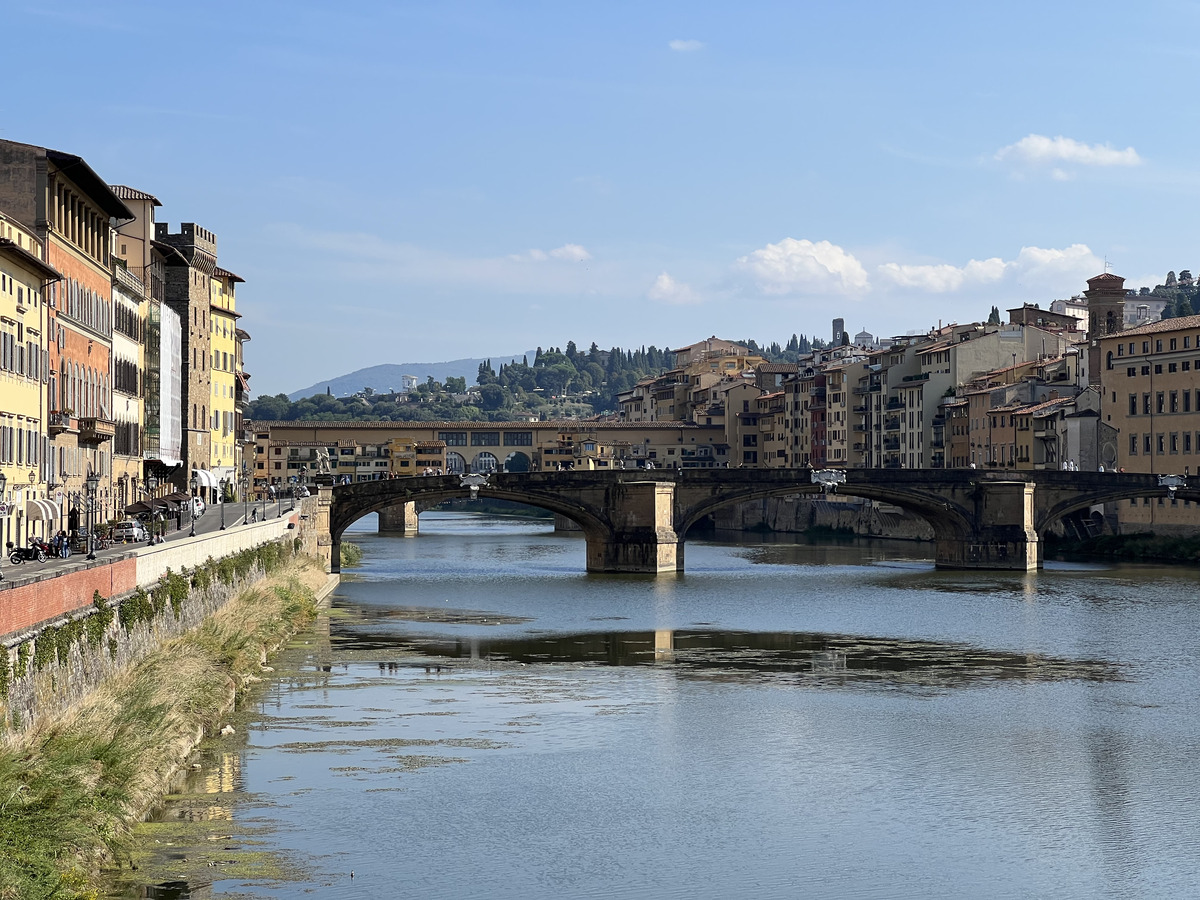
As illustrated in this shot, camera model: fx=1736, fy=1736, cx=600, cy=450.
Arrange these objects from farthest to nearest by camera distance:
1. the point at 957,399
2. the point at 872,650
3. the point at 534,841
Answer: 1. the point at 957,399
2. the point at 872,650
3. the point at 534,841

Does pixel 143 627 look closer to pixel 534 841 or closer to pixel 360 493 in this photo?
pixel 534 841

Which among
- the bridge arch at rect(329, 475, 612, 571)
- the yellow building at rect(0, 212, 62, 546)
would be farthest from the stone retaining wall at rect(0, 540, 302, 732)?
the bridge arch at rect(329, 475, 612, 571)

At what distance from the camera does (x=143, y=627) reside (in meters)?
32.3

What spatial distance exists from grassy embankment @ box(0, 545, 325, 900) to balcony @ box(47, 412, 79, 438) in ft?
43.2

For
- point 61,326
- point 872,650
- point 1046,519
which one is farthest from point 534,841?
point 1046,519

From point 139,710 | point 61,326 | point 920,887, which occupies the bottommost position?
point 920,887

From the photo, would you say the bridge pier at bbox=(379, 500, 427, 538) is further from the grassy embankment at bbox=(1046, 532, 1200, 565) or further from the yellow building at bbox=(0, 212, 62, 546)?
the yellow building at bbox=(0, 212, 62, 546)

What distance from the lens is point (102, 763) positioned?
23.4 meters

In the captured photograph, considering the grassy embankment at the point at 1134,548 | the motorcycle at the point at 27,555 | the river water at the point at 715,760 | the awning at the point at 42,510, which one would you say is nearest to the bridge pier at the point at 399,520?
the grassy embankment at the point at 1134,548

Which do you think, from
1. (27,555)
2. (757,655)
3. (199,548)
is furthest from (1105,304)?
(27,555)

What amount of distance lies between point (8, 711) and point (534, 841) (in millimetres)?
7562

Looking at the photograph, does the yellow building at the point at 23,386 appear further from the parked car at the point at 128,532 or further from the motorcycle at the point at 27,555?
the parked car at the point at 128,532

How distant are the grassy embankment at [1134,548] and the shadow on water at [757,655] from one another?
4192cm

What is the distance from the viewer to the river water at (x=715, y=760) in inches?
922
